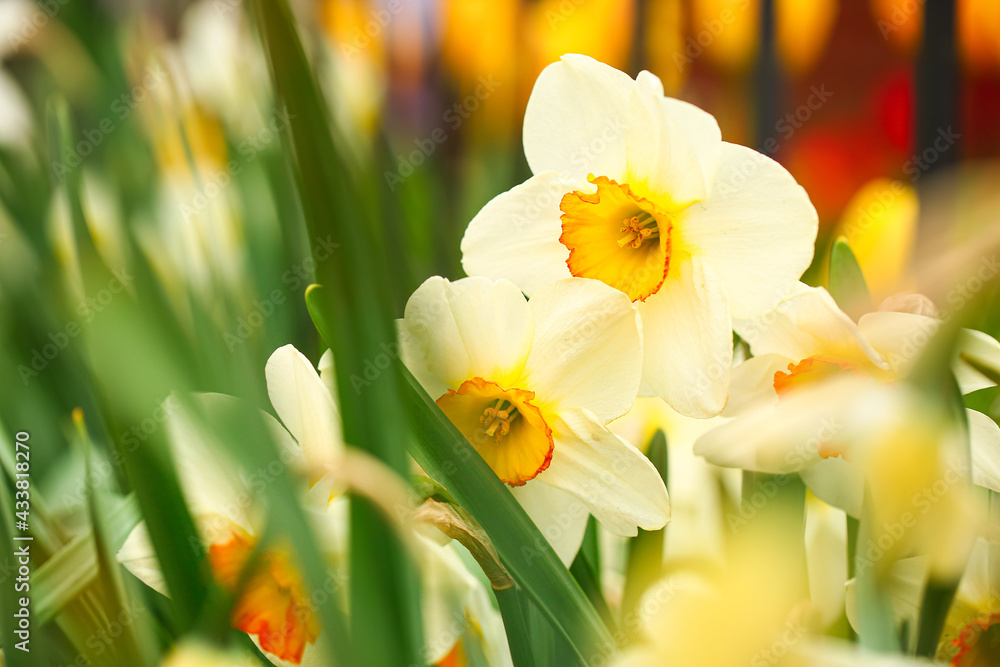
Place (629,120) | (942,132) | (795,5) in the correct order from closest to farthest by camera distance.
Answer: (629,120) → (942,132) → (795,5)

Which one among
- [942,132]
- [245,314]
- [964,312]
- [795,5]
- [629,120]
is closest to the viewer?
[964,312]

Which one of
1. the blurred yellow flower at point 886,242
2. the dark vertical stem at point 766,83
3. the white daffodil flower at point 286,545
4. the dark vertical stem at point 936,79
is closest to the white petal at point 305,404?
the white daffodil flower at point 286,545

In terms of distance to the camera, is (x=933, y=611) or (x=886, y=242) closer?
(x=933, y=611)

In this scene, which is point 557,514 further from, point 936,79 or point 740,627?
point 936,79

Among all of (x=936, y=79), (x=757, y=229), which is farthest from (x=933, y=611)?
(x=936, y=79)

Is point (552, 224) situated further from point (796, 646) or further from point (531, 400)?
point (796, 646)

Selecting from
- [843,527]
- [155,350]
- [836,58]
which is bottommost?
[836,58]

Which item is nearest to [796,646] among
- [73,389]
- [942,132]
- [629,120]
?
[629,120]
